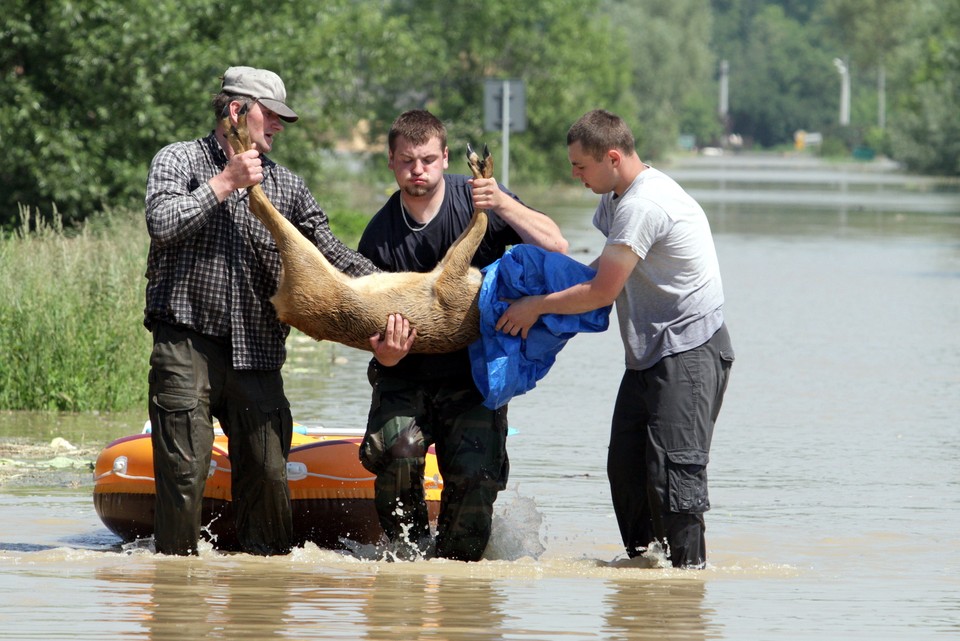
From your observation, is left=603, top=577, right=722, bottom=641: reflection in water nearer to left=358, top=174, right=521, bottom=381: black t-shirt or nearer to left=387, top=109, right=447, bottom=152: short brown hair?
left=358, top=174, right=521, bottom=381: black t-shirt

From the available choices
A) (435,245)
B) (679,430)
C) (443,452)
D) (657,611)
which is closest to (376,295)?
(435,245)

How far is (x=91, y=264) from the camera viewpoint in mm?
12734

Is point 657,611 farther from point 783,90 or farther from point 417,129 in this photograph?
point 783,90

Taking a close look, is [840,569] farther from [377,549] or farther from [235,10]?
[235,10]

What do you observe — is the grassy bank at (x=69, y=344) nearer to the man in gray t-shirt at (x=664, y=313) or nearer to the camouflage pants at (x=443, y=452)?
the camouflage pants at (x=443, y=452)

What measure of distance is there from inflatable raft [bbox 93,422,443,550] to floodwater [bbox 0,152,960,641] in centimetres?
29

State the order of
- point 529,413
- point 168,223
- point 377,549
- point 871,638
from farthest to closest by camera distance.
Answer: point 529,413 < point 377,549 < point 168,223 < point 871,638

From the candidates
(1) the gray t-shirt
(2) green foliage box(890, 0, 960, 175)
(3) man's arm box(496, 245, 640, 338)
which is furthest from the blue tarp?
(2) green foliage box(890, 0, 960, 175)

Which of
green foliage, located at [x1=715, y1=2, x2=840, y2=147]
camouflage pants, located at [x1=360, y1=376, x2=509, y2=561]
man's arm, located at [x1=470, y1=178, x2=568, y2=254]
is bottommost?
camouflage pants, located at [x1=360, y1=376, x2=509, y2=561]

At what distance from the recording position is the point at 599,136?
661 cm

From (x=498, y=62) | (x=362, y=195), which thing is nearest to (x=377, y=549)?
(x=362, y=195)

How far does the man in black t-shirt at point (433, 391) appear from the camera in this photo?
676 cm

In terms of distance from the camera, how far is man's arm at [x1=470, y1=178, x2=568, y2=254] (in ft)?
21.6

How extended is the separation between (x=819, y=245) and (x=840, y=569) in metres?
23.3
